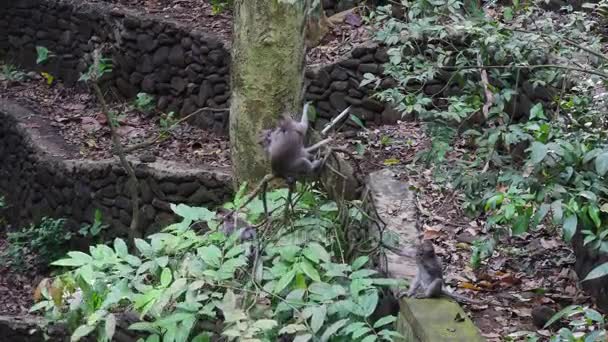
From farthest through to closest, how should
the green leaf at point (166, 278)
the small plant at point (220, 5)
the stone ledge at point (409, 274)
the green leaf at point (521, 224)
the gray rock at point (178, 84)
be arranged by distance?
1. the small plant at point (220, 5)
2. the gray rock at point (178, 84)
3. the green leaf at point (166, 278)
4. the stone ledge at point (409, 274)
5. the green leaf at point (521, 224)

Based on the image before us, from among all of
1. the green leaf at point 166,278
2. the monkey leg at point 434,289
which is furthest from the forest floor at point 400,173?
the green leaf at point 166,278

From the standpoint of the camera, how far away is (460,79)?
571 centimetres

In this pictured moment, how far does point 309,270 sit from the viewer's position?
4.07 m

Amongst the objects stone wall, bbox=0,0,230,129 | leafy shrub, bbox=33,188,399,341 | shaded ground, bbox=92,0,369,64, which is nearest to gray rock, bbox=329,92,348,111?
shaded ground, bbox=92,0,369,64

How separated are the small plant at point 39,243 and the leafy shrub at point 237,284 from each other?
631cm

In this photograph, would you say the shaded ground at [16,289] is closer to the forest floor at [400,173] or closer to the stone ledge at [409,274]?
the forest floor at [400,173]

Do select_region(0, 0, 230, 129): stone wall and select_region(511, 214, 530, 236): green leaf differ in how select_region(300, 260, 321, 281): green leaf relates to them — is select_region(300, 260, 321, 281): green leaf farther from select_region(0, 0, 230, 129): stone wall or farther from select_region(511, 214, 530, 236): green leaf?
select_region(0, 0, 230, 129): stone wall

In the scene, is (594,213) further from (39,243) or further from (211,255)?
(39,243)

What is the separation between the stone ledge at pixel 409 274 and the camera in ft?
12.9

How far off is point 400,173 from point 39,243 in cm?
544

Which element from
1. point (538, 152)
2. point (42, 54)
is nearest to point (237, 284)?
point (538, 152)

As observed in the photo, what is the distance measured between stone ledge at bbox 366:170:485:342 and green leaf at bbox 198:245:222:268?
0.93 meters

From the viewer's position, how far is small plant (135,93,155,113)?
12266 mm

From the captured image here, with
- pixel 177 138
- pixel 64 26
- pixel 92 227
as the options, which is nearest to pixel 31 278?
pixel 92 227
